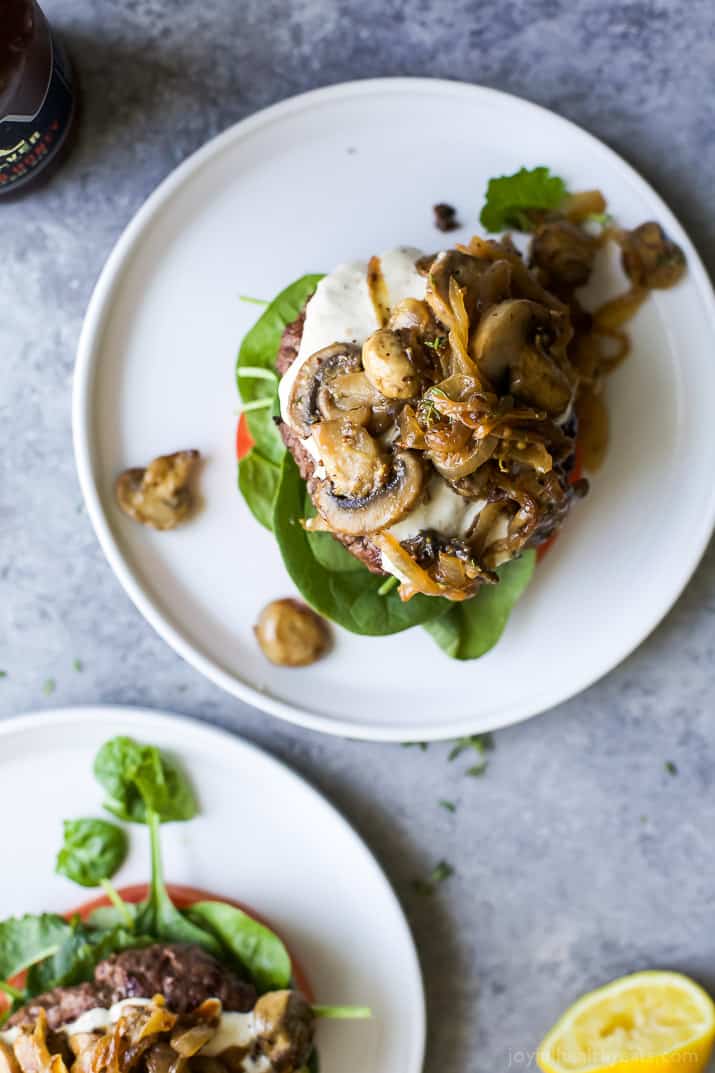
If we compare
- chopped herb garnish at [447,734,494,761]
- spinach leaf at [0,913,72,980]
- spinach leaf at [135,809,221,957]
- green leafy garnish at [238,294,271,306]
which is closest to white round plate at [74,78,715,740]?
green leafy garnish at [238,294,271,306]

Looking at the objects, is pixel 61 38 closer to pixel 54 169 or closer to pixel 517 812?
pixel 54 169

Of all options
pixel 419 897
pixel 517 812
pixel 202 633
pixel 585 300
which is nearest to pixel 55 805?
pixel 202 633

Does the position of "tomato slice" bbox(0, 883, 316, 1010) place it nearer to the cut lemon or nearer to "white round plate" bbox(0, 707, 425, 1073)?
"white round plate" bbox(0, 707, 425, 1073)

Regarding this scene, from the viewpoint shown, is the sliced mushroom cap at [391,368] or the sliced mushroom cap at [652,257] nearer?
the sliced mushroom cap at [391,368]

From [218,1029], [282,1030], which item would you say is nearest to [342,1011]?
[282,1030]

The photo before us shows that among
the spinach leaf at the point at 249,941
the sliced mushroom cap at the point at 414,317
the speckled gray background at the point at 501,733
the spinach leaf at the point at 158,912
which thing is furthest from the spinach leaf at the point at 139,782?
the sliced mushroom cap at the point at 414,317

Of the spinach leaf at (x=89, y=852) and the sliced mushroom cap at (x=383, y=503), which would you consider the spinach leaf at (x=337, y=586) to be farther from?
the spinach leaf at (x=89, y=852)
